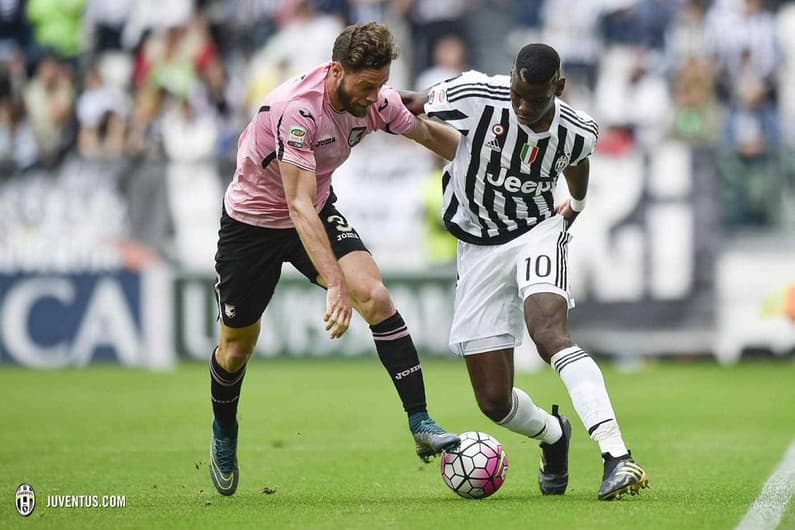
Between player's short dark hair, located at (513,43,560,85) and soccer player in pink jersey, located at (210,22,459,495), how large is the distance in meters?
0.61

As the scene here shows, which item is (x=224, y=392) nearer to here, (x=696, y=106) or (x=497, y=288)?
(x=497, y=288)

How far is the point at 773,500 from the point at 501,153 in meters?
2.10

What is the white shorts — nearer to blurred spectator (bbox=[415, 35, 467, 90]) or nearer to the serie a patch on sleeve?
the serie a patch on sleeve

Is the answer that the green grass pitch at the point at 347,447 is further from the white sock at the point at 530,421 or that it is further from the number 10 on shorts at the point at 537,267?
the number 10 on shorts at the point at 537,267

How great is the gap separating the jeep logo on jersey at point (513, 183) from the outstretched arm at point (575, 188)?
20cm

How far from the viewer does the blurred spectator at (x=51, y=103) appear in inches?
706

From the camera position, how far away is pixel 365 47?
6309mm

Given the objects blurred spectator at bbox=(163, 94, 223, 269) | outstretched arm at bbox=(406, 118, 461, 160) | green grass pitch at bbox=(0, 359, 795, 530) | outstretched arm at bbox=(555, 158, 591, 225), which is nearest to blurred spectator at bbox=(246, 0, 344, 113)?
blurred spectator at bbox=(163, 94, 223, 269)

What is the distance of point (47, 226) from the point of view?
15.8m

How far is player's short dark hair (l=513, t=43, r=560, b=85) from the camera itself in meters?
6.30

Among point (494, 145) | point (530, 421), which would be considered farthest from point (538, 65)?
point (530, 421)

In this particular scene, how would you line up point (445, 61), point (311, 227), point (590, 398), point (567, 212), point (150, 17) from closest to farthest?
point (590, 398)
point (311, 227)
point (567, 212)
point (445, 61)
point (150, 17)

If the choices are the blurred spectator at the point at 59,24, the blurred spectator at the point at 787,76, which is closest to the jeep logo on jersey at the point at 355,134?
the blurred spectator at the point at 787,76

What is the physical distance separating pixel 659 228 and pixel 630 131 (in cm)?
177
